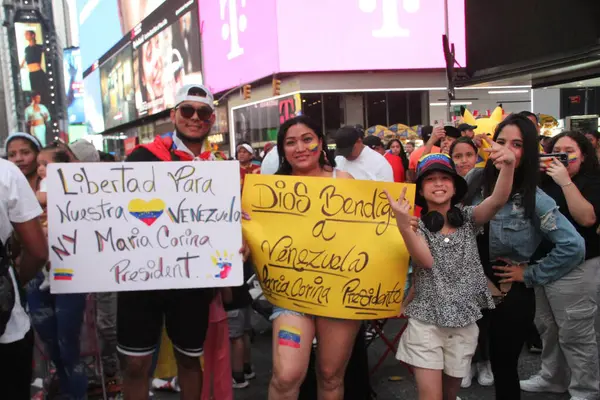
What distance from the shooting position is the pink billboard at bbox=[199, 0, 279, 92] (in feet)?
74.0

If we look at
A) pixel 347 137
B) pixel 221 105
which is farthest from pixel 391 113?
pixel 347 137

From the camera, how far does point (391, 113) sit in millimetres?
23375

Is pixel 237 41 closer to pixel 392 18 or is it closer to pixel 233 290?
pixel 392 18

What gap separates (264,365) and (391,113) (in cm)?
1946

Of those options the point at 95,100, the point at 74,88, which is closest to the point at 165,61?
the point at 95,100

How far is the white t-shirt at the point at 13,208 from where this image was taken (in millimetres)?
2400

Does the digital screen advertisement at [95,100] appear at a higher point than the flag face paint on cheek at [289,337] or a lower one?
higher

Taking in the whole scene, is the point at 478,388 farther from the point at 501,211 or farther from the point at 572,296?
the point at 501,211

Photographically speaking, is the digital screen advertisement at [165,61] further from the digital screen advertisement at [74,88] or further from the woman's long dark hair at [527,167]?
the digital screen advertisement at [74,88]

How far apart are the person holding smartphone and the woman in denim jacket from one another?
209 mm

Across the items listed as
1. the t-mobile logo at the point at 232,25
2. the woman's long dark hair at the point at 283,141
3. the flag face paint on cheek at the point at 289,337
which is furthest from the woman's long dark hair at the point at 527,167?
the t-mobile logo at the point at 232,25

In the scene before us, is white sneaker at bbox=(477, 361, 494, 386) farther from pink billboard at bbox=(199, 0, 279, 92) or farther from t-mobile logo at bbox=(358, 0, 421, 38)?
t-mobile logo at bbox=(358, 0, 421, 38)

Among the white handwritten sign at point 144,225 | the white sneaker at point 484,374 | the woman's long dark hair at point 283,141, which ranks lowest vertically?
the white sneaker at point 484,374

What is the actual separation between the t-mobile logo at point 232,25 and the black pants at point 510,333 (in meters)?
23.2
